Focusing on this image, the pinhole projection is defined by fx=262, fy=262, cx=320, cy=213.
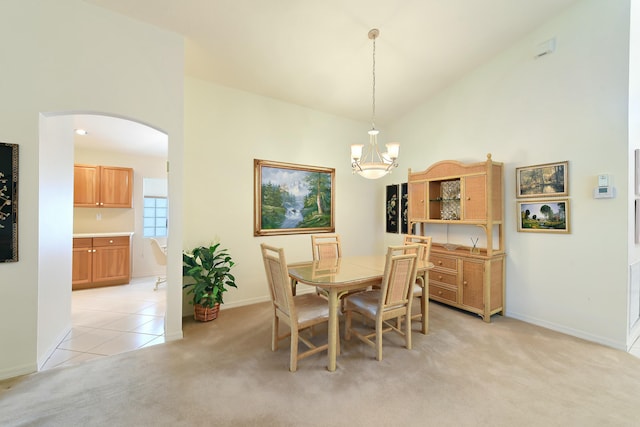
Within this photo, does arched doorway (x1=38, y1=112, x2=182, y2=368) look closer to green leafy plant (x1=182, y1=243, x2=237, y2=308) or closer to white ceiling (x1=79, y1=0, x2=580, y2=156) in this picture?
green leafy plant (x1=182, y1=243, x2=237, y2=308)

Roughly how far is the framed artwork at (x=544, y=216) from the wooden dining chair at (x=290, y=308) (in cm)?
282

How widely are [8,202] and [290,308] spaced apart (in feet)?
8.01

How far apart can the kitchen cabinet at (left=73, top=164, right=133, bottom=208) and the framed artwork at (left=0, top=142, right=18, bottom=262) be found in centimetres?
328

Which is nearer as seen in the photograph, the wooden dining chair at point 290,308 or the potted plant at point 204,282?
the wooden dining chair at point 290,308

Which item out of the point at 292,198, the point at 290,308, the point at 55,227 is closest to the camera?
the point at 290,308

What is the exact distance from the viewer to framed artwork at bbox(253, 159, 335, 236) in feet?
13.3

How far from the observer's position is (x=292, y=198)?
439 centimetres

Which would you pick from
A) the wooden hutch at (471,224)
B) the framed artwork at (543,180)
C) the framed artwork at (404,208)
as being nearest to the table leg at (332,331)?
the wooden hutch at (471,224)

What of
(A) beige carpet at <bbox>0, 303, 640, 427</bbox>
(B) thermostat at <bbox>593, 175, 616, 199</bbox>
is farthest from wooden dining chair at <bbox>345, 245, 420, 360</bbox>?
(B) thermostat at <bbox>593, 175, 616, 199</bbox>

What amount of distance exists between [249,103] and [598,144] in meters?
4.31

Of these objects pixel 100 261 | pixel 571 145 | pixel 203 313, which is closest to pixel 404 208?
pixel 571 145

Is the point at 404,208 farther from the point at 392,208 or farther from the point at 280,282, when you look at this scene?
the point at 280,282

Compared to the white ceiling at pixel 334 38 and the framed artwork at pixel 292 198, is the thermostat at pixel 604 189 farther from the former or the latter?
the framed artwork at pixel 292 198

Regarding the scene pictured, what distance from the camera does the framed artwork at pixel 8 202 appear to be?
2.10m
